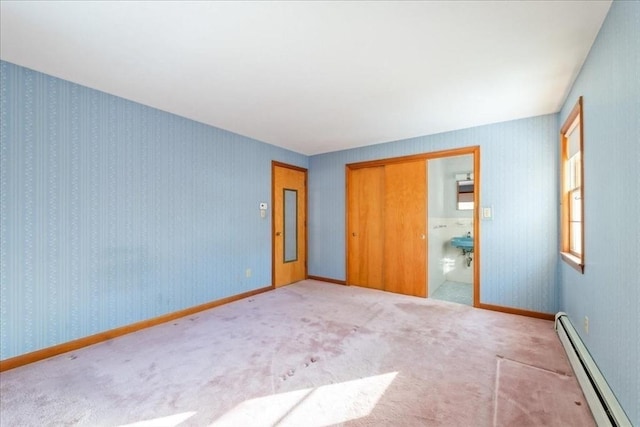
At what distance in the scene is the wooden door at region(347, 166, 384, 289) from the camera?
479 cm

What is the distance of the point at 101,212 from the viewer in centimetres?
278

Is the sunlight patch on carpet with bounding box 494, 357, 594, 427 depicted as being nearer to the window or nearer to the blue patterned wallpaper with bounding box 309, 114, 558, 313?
the window

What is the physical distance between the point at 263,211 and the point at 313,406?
319 centimetres

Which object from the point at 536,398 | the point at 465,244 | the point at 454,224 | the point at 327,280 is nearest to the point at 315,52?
the point at 536,398

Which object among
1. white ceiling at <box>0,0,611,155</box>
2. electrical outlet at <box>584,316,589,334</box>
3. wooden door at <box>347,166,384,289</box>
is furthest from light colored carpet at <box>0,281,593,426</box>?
white ceiling at <box>0,0,611,155</box>

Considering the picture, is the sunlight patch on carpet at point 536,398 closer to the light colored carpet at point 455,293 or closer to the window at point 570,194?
the window at point 570,194

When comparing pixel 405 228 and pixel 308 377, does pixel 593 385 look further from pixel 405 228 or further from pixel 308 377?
pixel 405 228

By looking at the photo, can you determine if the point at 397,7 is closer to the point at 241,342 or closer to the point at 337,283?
the point at 241,342

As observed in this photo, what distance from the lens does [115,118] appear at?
2.87 m

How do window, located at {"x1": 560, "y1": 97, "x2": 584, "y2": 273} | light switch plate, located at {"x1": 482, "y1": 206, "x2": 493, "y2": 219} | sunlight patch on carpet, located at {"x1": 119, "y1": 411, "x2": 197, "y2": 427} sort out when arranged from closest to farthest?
sunlight patch on carpet, located at {"x1": 119, "y1": 411, "x2": 197, "y2": 427} < window, located at {"x1": 560, "y1": 97, "x2": 584, "y2": 273} < light switch plate, located at {"x1": 482, "y1": 206, "x2": 493, "y2": 219}

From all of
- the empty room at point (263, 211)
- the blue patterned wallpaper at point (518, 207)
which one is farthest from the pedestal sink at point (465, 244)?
the blue patterned wallpaper at point (518, 207)

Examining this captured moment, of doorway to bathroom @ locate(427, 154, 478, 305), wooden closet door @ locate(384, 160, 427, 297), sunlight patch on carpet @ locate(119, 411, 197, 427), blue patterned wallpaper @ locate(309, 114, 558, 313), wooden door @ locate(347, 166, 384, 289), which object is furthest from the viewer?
doorway to bathroom @ locate(427, 154, 478, 305)

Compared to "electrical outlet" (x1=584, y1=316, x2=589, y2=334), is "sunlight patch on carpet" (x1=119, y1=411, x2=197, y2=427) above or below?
below

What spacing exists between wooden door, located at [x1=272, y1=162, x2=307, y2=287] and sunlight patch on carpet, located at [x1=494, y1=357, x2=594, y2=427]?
3456mm
